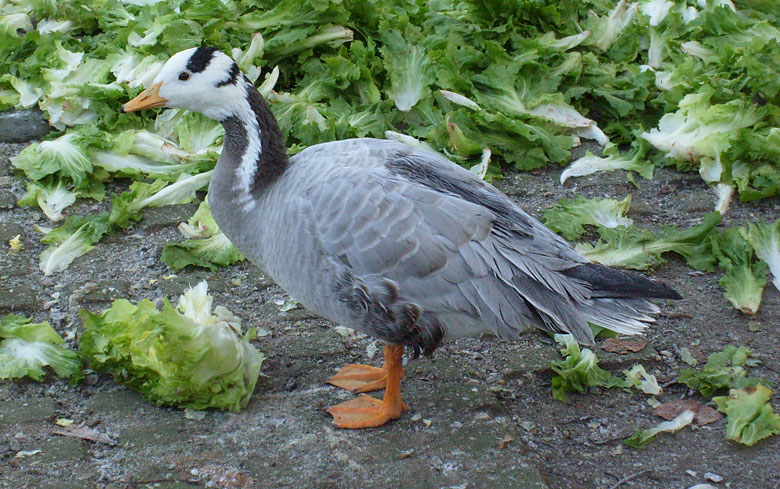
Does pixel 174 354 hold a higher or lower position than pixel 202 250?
higher

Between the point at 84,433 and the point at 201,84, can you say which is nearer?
the point at 84,433

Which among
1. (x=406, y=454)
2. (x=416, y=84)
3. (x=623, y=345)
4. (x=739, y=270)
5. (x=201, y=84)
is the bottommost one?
(x=406, y=454)

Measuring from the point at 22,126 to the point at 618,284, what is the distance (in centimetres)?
429

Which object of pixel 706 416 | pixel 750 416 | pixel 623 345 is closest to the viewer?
pixel 750 416

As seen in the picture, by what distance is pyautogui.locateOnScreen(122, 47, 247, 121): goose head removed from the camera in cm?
382

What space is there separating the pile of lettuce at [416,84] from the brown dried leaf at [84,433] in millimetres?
1648

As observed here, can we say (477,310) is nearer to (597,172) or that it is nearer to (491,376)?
(491,376)

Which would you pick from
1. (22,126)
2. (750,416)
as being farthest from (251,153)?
(22,126)

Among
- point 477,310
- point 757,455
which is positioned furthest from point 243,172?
point 757,455

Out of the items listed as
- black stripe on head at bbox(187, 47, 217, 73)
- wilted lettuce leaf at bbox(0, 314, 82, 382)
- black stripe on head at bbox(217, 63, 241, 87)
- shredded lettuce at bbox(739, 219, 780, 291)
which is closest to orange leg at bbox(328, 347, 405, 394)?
wilted lettuce leaf at bbox(0, 314, 82, 382)

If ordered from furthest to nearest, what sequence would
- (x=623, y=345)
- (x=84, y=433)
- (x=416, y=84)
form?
1. (x=416, y=84)
2. (x=623, y=345)
3. (x=84, y=433)

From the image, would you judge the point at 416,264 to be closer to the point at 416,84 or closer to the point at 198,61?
the point at 198,61

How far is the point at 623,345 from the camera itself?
421 cm

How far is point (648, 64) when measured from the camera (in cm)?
650
